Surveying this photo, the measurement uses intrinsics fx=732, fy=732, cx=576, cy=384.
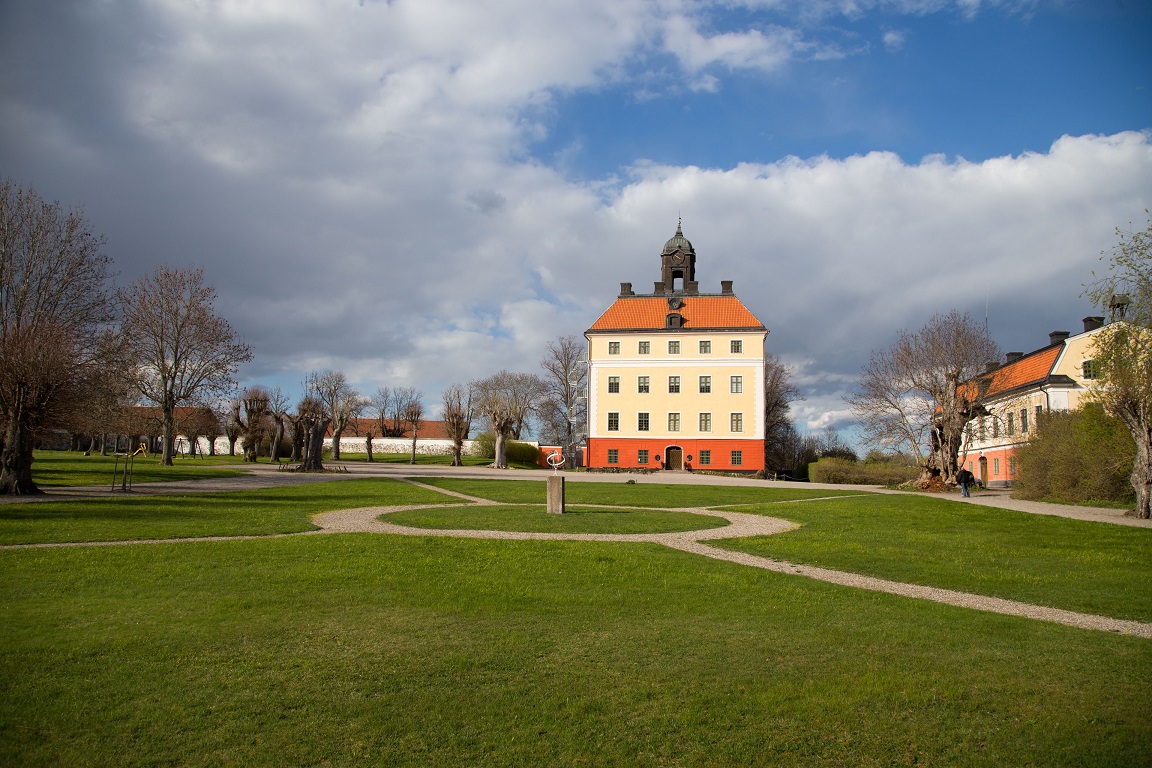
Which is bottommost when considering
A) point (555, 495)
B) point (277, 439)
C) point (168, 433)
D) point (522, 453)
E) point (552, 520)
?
point (552, 520)

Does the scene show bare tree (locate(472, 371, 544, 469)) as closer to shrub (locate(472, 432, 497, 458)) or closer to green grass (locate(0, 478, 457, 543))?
shrub (locate(472, 432, 497, 458))

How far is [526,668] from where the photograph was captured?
6.14m

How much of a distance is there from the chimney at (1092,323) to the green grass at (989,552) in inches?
1167

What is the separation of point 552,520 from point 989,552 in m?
9.04

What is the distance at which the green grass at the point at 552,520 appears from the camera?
15914 mm

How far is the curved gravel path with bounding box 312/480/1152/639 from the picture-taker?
27.7 ft

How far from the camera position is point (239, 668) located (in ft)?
19.5

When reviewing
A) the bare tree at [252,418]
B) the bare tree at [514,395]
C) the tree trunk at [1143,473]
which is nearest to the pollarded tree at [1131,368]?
the tree trunk at [1143,473]

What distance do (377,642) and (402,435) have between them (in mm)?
85412

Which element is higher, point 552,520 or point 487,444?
point 487,444

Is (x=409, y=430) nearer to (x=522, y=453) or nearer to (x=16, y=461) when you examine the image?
(x=522, y=453)

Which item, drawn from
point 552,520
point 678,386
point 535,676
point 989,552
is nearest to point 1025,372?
point 678,386

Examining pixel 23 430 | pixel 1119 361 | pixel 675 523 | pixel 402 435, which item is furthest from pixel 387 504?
pixel 402 435

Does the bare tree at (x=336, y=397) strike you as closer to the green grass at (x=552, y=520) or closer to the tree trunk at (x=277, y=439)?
the tree trunk at (x=277, y=439)
